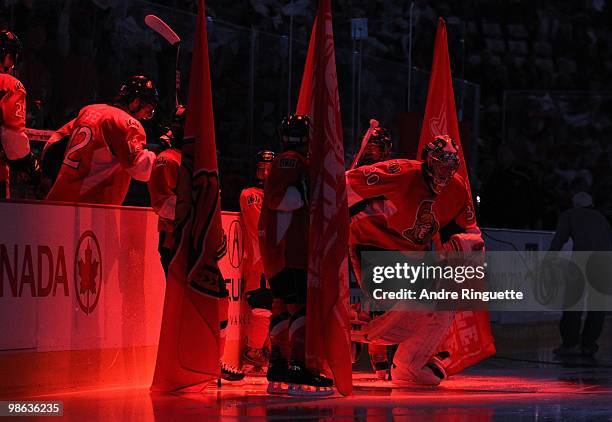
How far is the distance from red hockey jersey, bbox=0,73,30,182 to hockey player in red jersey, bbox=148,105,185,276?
907mm

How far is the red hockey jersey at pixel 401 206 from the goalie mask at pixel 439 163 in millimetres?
75

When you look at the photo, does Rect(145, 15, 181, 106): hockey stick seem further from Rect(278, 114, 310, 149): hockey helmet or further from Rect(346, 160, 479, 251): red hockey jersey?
Rect(346, 160, 479, 251): red hockey jersey

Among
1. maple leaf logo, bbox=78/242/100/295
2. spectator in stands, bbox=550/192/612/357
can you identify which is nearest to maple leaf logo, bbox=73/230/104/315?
maple leaf logo, bbox=78/242/100/295

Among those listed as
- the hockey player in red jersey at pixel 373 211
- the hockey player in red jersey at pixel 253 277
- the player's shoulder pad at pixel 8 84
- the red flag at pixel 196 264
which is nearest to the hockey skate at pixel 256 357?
the hockey player in red jersey at pixel 253 277

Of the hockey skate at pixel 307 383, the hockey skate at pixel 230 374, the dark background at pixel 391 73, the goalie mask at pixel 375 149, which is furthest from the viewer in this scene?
the dark background at pixel 391 73

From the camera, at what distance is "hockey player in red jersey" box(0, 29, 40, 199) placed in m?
8.78

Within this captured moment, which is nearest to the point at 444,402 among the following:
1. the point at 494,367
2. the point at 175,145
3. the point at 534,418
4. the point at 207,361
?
the point at 534,418

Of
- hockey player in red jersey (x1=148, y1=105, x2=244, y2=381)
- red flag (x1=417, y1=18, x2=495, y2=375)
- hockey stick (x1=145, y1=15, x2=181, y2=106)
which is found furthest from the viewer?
red flag (x1=417, y1=18, x2=495, y2=375)

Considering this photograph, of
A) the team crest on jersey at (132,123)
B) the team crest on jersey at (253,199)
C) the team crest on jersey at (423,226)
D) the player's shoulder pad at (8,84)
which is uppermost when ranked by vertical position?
the player's shoulder pad at (8,84)

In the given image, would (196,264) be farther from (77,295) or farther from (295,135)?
(295,135)

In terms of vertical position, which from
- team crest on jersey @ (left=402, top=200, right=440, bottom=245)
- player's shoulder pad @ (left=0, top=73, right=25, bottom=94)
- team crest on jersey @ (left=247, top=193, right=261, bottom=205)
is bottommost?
team crest on jersey @ (left=402, top=200, right=440, bottom=245)

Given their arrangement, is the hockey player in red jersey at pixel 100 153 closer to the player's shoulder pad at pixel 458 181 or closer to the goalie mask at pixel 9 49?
the goalie mask at pixel 9 49

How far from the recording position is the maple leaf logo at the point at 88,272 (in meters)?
8.66

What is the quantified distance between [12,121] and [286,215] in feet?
6.56
